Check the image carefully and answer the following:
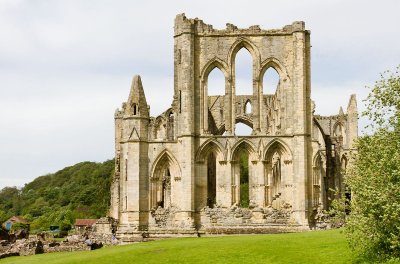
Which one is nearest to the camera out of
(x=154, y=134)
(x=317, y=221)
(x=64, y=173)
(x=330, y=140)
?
(x=317, y=221)

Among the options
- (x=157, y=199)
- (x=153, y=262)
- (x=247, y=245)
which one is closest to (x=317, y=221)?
(x=157, y=199)

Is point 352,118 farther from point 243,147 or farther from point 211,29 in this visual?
point 211,29

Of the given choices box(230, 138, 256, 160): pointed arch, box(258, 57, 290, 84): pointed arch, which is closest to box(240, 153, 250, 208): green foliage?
box(230, 138, 256, 160): pointed arch

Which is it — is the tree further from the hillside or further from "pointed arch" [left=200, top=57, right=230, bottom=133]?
the hillside

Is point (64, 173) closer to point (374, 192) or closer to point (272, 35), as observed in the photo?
point (272, 35)

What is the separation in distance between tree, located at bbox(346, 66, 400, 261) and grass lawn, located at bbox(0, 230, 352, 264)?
1.11 meters

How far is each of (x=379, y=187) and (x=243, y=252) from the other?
625 centimetres

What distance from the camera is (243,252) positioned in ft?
92.7

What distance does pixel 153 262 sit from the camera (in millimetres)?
28344

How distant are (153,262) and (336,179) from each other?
29.7 meters

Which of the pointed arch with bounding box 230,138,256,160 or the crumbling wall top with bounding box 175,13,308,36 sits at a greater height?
the crumbling wall top with bounding box 175,13,308,36

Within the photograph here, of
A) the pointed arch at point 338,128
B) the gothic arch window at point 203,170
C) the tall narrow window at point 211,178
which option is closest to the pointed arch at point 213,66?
the gothic arch window at point 203,170

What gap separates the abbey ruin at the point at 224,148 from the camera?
41.5 metres

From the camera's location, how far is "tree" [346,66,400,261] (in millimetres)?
23297
